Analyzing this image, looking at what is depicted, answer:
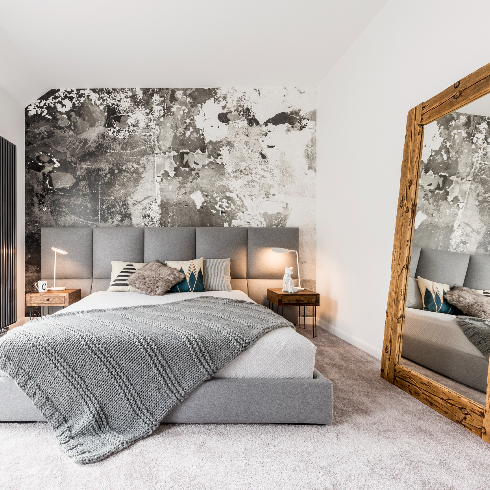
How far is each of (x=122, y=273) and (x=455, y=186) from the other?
3.30 meters

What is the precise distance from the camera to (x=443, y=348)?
7.78 feet

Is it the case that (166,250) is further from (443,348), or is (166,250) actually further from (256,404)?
(443,348)

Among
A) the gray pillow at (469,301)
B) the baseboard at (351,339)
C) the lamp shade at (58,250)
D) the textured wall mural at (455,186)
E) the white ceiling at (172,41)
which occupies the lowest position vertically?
the baseboard at (351,339)

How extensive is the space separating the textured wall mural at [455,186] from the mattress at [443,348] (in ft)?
1.56

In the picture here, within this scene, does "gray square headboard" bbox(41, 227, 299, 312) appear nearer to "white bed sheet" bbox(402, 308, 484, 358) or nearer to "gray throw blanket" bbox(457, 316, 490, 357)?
"white bed sheet" bbox(402, 308, 484, 358)

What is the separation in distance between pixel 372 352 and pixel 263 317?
143 cm

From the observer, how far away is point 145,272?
13.4ft

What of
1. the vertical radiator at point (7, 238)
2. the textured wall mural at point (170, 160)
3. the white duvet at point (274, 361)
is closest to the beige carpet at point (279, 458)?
the white duvet at point (274, 361)

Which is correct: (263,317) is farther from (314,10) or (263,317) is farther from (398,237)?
(314,10)

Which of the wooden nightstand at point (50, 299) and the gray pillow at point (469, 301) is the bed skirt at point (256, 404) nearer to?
the gray pillow at point (469, 301)

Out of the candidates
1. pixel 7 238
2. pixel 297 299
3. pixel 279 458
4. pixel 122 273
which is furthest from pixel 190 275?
pixel 279 458

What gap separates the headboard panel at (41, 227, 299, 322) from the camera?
4473 mm

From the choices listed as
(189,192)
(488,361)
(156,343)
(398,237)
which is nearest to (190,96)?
(189,192)

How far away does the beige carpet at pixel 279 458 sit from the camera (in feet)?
5.32
